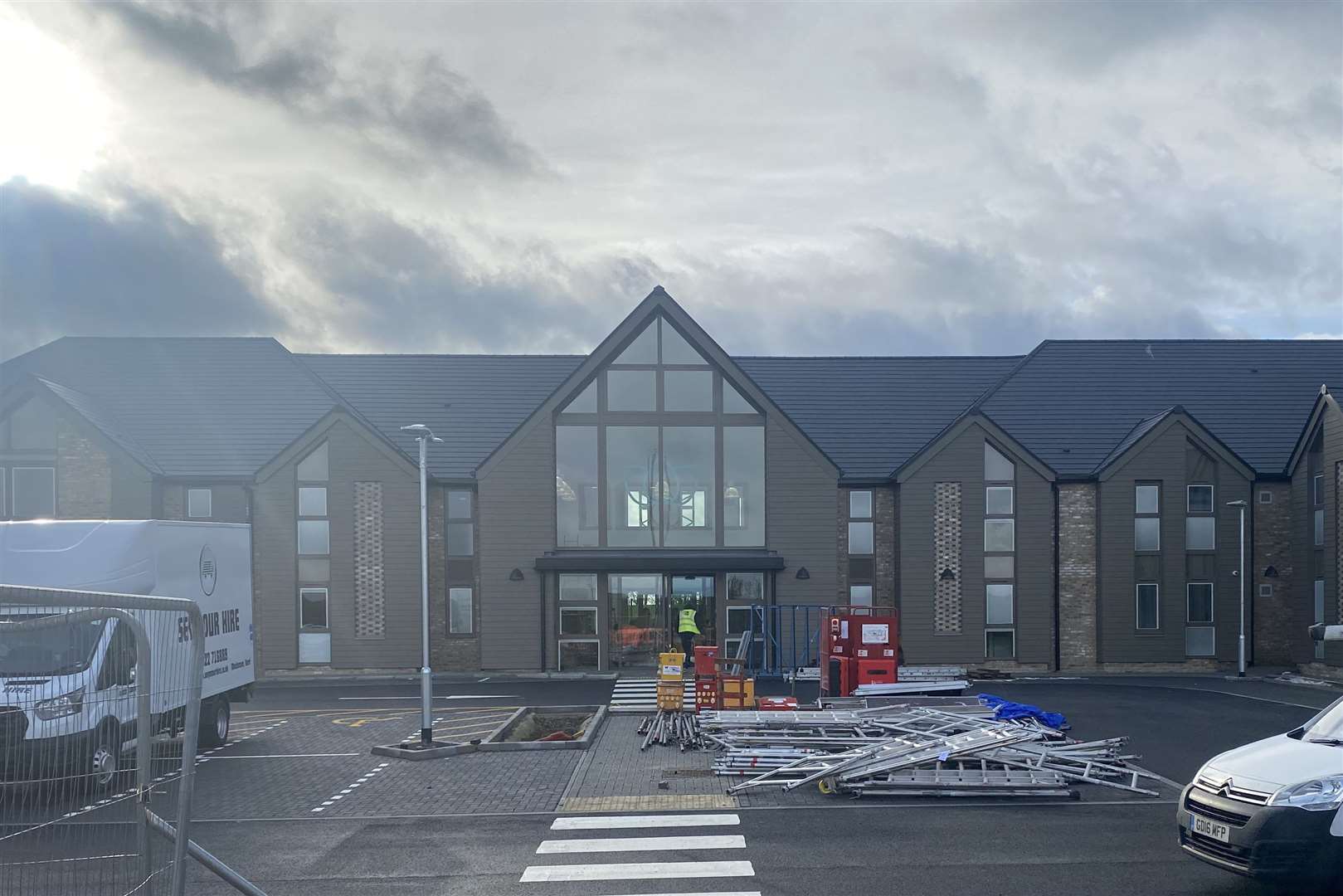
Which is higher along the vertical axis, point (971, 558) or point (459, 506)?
point (459, 506)

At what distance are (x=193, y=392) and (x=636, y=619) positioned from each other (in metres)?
16.9

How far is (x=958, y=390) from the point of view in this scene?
39000mm

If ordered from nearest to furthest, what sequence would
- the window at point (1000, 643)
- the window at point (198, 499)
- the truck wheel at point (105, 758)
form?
1. the truck wheel at point (105, 758)
2. the window at point (198, 499)
3. the window at point (1000, 643)

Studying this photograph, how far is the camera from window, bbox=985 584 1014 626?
110 feet

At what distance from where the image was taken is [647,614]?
32.5 m

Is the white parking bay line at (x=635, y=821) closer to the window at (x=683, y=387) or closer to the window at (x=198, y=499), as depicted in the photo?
the window at (x=683, y=387)

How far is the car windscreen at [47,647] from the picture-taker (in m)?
5.57

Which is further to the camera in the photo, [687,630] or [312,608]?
[312,608]

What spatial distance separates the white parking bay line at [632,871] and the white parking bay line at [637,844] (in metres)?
0.60

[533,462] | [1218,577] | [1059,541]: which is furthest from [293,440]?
[1218,577]

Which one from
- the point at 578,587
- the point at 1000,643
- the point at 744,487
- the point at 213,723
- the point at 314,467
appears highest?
the point at 314,467

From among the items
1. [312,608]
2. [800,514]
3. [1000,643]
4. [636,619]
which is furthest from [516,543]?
[1000,643]

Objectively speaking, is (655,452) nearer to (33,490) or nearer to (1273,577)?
(33,490)

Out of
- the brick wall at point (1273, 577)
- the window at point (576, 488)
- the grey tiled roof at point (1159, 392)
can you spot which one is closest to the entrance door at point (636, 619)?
the window at point (576, 488)
